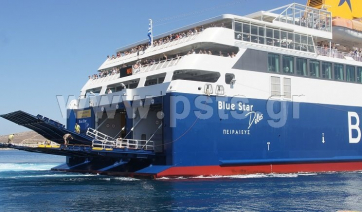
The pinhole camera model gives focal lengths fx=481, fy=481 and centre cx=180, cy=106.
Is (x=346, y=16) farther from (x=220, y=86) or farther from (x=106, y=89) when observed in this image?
(x=106, y=89)

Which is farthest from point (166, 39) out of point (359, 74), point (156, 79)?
point (359, 74)

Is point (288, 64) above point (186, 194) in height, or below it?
above

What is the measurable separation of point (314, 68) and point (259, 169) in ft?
23.4

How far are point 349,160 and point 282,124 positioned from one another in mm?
6043

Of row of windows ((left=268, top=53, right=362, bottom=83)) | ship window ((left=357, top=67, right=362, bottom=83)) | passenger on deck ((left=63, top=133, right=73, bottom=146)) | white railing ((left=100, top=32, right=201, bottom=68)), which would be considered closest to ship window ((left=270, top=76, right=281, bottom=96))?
row of windows ((left=268, top=53, right=362, bottom=83))

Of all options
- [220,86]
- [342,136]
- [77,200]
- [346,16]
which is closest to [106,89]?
[220,86]

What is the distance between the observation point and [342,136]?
2872 cm

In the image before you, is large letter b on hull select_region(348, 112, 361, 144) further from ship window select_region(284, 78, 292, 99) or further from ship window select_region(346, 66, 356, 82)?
ship window select_region(284, 78, 292, 99)

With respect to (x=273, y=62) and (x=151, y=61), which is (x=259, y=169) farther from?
(x=151, y=61)

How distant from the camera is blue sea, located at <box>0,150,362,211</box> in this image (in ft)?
51.5

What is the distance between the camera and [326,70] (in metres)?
28.2

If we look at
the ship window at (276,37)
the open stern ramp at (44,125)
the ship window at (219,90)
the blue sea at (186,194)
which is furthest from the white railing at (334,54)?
the open stern ramp at (44,125)

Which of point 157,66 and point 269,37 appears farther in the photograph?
point 269,37

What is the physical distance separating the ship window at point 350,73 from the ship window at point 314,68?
2.86 metres
